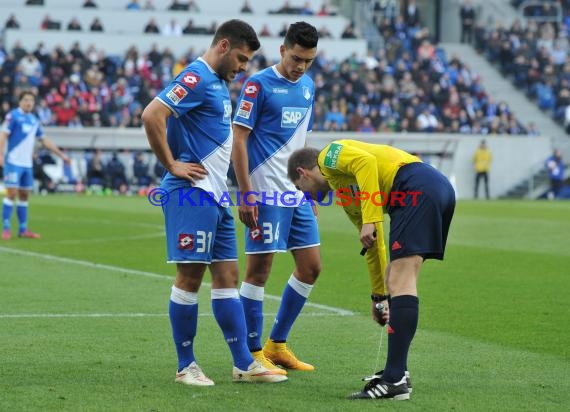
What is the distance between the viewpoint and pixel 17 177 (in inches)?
784

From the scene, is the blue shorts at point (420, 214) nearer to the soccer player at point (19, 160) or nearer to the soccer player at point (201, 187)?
the soccer player at point (201, 187)

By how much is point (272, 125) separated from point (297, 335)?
2.04m

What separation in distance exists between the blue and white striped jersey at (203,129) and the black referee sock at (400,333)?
143 centimetres

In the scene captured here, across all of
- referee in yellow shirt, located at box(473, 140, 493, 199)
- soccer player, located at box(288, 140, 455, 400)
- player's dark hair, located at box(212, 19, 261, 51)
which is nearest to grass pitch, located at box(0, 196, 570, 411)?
soccer player, located at box(288, 140, 455, 400)

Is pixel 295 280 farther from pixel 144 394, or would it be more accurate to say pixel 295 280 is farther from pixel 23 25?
pixel 23 25

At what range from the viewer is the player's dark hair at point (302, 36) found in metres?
8.16

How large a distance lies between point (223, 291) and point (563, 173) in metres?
34.7

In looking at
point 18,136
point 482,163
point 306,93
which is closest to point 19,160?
point 18,136

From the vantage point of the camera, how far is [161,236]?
67.5 ft

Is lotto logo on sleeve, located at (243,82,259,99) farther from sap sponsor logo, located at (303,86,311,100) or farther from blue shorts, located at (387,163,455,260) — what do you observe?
blue shorts, located at (387,163,455,260)

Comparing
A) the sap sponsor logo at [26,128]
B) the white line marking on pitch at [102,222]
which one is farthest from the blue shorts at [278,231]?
the white line marking on pitch at [102,222]

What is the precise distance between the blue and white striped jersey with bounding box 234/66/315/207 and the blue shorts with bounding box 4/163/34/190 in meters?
12.1

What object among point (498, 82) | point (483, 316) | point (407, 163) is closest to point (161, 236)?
point (483, 316)

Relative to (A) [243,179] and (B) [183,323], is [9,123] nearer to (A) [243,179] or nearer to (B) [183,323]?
(A) [243,179]
